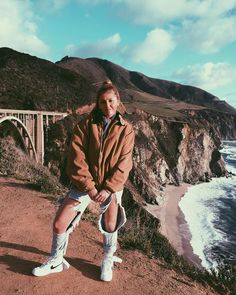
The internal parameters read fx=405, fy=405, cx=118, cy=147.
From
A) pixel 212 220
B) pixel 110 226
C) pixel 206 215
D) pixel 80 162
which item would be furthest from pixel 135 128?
pixel 80 162

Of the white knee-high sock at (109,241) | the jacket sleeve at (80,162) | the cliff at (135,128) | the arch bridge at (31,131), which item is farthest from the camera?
the cliff at (135,128)

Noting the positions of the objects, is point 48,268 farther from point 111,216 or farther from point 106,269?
point 111,216

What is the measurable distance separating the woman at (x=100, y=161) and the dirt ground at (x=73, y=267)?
596 millimetres

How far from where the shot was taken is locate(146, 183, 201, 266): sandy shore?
86.9ft

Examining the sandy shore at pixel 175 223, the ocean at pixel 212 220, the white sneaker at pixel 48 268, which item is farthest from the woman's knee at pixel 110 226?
the sandy shore at pixel 175 223

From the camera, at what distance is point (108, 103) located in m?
4.62

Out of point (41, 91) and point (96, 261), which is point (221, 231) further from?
point (41, 91)

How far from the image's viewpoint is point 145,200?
41875mm

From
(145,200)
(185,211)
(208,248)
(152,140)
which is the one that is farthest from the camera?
(152,140)

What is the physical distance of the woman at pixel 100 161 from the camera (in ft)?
14.8

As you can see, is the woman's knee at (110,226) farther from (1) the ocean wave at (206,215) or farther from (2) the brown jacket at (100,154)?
Result: (1) the ocean wave at (206,215)

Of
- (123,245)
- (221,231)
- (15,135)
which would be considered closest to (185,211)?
(221,231)

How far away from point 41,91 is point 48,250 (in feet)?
155

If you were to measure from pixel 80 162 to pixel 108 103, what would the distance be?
2.44ft
